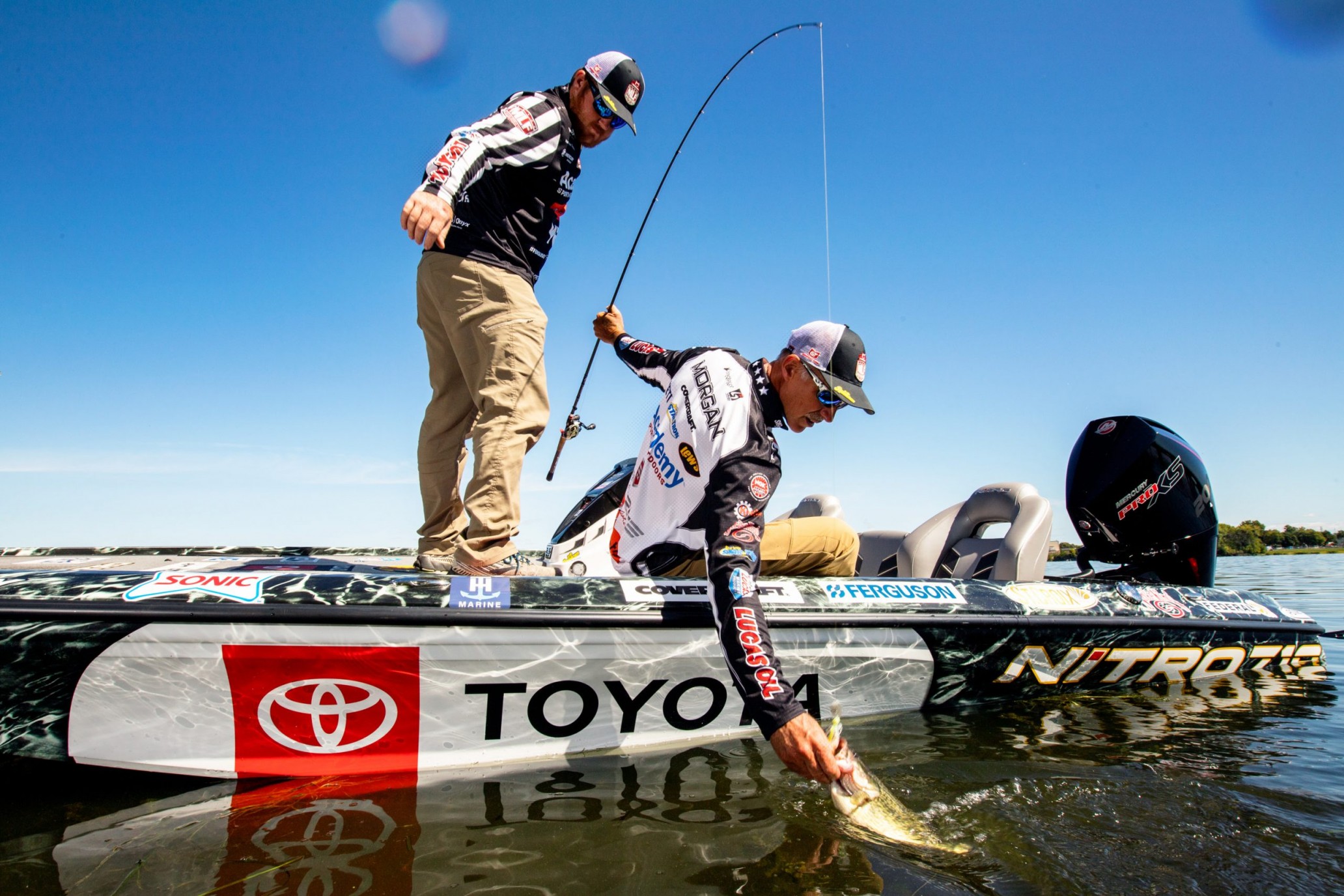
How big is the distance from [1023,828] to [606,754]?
1345 millimetres

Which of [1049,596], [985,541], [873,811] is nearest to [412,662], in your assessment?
[873,811]

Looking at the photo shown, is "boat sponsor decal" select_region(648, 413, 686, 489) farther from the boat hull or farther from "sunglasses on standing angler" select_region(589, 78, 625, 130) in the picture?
"sunglasses on standing angler" select_region(589, 78, 625, 130)

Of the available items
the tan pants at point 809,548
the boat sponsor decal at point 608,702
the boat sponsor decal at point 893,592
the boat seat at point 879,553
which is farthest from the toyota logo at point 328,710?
the boat seat at point 879,553

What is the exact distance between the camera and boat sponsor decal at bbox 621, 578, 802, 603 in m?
2.62

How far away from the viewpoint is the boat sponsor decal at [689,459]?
8.15ft

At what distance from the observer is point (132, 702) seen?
7.10 feet

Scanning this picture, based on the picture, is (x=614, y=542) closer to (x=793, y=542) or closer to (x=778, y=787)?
(x=793, y=542)

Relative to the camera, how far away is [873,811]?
2.05 metres

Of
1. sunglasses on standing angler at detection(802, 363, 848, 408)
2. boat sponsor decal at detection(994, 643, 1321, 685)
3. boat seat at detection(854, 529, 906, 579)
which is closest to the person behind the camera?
sunglasses on standing angler at detection(802, 363, 848, 408)

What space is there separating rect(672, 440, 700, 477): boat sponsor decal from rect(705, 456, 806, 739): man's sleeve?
0.52 ft

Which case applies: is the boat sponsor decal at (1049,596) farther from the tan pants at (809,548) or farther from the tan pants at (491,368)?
the tan pants at (491,368)

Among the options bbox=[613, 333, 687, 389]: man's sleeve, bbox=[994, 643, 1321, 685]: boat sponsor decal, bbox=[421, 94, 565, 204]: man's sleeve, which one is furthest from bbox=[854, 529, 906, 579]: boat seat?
bbox=[421, 94, 565, 204]: man's sleeve

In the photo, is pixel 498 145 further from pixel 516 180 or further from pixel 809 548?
pixel 809 548

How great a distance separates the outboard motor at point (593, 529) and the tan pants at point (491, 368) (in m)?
0.89
